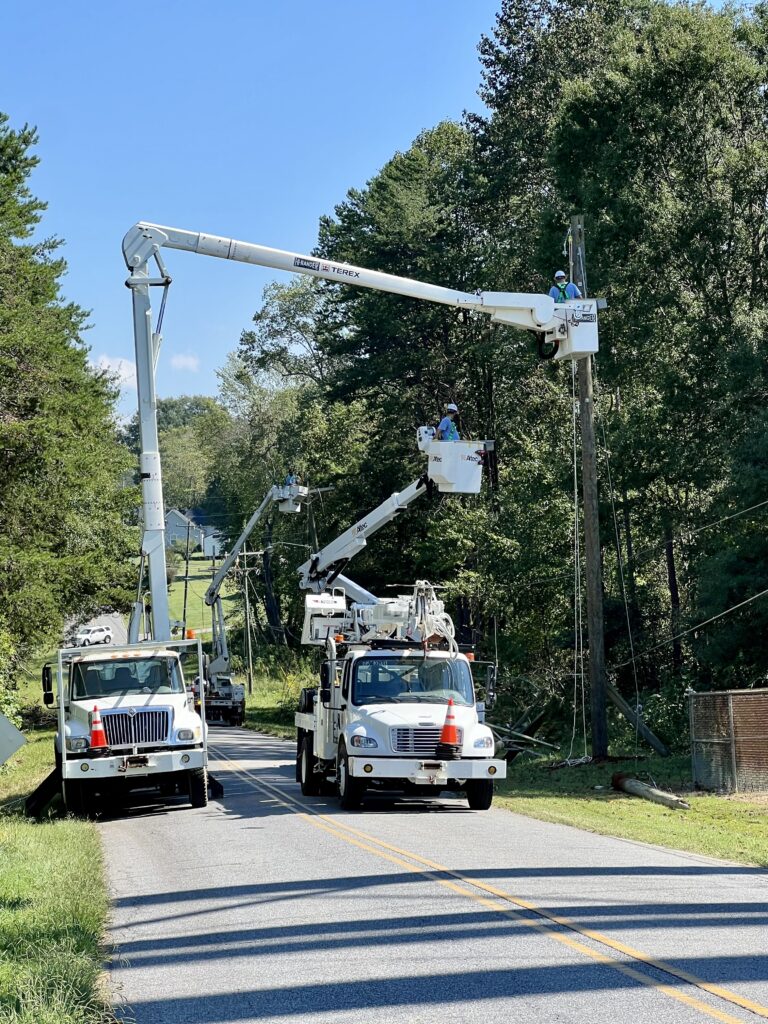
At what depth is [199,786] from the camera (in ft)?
66.6

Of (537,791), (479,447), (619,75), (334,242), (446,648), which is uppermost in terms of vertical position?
(334,242)

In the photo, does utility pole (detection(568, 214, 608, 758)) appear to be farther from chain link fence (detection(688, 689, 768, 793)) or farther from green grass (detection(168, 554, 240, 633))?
green grass (detection(168, 554, 240, 633))

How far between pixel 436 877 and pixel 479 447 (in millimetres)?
10469

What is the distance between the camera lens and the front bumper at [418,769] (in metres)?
18.3

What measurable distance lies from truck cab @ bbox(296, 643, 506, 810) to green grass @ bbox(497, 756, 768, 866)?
4.65ft

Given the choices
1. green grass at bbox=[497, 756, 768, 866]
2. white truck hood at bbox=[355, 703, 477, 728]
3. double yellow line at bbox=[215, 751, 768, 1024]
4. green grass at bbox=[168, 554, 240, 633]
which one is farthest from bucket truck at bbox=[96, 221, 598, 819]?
green grass at bbox=[168, 554, 240, 633]

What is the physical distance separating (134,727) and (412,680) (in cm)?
422

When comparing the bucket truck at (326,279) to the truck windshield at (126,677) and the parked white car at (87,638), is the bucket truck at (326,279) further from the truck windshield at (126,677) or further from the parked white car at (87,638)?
the parked white car at (87,638)

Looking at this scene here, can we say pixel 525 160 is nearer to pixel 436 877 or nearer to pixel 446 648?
pixel 446 648

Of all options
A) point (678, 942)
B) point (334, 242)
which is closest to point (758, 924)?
point (678, 942)

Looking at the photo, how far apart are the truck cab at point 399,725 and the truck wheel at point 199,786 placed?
6.07ft

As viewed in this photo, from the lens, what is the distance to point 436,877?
11.8 metres

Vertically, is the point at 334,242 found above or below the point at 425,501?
above

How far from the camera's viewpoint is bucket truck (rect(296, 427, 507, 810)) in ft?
60.3
